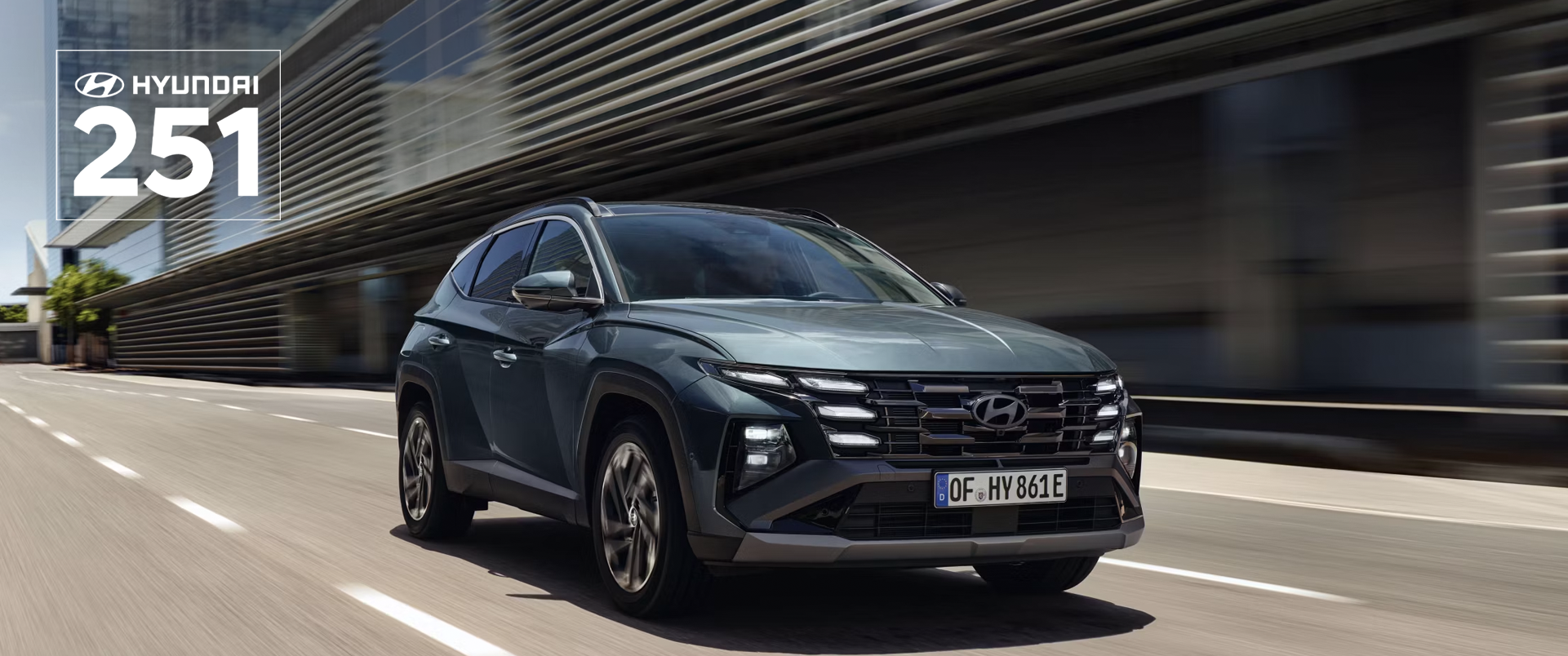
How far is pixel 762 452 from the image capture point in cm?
462

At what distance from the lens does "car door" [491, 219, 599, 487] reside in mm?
5754

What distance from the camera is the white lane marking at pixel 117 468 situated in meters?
11.9

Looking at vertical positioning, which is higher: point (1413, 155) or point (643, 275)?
point (1413, 155)

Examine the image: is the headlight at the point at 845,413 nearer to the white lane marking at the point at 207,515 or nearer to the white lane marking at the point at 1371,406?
the white lane marking at the point at 207,515

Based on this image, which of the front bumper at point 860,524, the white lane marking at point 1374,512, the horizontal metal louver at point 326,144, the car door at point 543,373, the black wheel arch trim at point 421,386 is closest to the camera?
the front bumper at point 860,524

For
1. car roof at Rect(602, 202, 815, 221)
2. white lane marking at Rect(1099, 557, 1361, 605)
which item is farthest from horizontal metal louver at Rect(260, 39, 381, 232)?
white lane marking at Rect(1099, 557, 1361, 605)

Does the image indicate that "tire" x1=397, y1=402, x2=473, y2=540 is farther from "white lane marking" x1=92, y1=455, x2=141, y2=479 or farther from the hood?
"white lane marking" x1=92, y1=455, x2=141, y2=479

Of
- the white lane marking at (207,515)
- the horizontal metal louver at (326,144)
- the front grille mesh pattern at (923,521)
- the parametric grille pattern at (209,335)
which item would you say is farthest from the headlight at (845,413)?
the parametric grille pattern at (209,335)

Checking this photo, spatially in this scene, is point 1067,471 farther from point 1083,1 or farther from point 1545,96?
point 1083,1

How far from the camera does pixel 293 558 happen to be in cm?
708

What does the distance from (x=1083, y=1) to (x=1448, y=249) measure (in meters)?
3.56

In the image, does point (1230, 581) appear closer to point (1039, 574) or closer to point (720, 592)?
point (1039, 574)

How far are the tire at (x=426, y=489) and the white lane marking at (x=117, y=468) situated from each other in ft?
16.1

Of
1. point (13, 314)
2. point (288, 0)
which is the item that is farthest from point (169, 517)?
point (13, 314)
